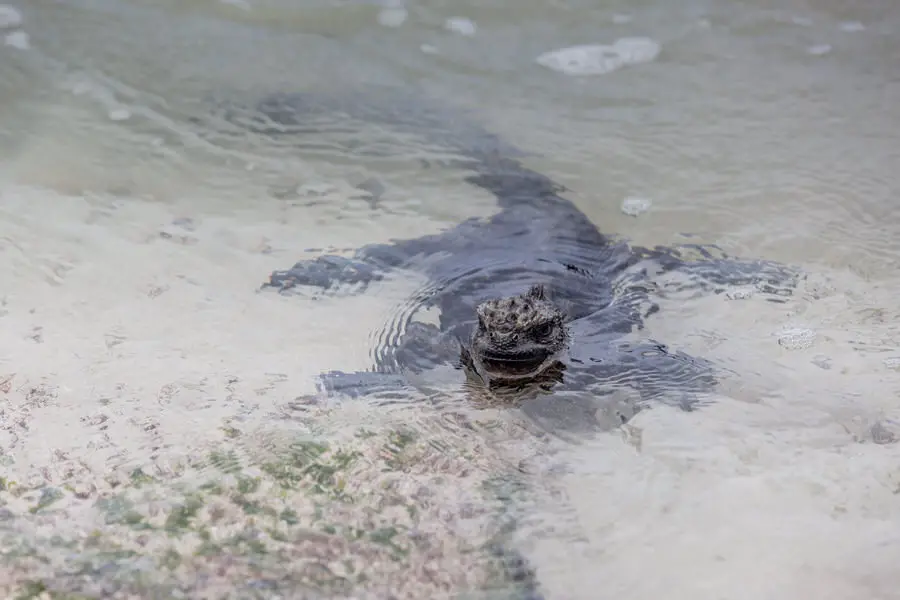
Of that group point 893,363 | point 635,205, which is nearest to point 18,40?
point 635,205

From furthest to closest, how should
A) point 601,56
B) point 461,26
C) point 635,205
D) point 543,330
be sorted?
point 461,26
point 601,56
point 635,205
point 543,330

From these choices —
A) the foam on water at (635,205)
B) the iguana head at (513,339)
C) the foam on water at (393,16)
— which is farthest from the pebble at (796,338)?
the foam on water at (393,16)

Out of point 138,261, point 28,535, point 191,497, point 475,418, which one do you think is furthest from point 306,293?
point 28,535

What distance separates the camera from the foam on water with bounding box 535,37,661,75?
7637 millimetres

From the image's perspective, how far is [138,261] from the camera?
503cm

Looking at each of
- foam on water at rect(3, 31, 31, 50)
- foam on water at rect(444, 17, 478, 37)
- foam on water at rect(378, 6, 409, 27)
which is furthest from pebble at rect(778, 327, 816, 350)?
foam on water at rect(3, 31, 31, 50)

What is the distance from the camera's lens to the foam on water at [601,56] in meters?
7.64

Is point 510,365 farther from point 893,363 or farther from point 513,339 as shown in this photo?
point 893,363

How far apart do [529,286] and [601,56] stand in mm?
3531

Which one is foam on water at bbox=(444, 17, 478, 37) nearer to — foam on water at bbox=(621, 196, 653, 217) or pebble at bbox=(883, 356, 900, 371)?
foam on water at bbox=(621, 196, 653, 217)

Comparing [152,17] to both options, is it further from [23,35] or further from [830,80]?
[830,80]

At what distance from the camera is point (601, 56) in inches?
306

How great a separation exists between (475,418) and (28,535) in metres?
1.80

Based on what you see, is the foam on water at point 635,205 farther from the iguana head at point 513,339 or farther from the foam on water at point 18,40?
the foam on water at point 18,40
